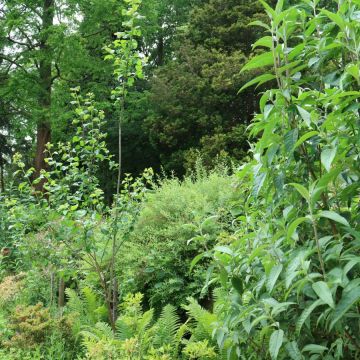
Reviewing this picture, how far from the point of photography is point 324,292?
1600 millimetres

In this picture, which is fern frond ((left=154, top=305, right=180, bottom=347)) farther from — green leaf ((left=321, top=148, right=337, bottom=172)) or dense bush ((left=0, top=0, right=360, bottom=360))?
green leaf ((left=321, top=148, right=337, bottom=172))

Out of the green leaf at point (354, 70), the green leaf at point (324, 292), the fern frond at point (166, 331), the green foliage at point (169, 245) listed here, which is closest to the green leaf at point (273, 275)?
the green leaf at point (324, 292)

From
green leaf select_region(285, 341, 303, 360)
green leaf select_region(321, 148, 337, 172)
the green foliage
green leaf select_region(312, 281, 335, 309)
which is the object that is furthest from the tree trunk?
green leaf select_region(312, 281, 335, 309)

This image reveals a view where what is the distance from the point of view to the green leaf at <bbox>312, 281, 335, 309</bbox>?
1554mm

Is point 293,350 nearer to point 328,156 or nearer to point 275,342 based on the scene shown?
point 275,342

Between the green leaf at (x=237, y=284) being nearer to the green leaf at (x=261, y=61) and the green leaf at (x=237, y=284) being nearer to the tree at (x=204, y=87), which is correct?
the green leaf at (x=261, y=61)

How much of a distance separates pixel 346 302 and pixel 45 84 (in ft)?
49.9

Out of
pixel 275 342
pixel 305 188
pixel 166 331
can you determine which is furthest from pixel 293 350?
pixel 166 331

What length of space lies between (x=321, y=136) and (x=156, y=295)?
12.1 feet

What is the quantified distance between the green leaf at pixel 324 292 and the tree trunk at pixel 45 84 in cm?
1378

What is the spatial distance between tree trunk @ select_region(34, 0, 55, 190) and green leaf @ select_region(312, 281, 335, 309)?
1378cm

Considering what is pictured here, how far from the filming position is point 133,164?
75.1 ft

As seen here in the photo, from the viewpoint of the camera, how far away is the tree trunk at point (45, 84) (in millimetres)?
14805

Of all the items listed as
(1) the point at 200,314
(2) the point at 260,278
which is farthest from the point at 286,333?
(1) the point at 200,314
